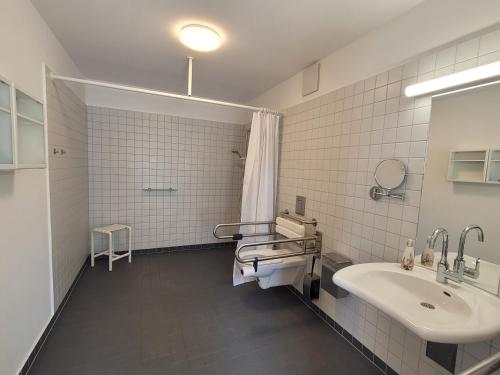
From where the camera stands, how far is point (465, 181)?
4.13 ft

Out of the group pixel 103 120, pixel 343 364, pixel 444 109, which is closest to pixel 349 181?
pixel 444 109

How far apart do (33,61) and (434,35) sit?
2.59 m

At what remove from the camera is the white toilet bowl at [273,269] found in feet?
6.96

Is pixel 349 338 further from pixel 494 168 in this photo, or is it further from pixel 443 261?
pixel 494 168

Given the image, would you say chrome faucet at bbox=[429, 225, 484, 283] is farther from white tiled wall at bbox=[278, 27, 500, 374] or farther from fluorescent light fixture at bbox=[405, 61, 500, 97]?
fluorescent light fixture at bbox=[405, 61, 500, 97]

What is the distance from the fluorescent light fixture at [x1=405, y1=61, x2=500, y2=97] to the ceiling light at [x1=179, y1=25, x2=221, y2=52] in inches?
56.5

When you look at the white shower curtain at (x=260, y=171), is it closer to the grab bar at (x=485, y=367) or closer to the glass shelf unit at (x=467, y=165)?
the glass shelf unit at (x=467, y=165)

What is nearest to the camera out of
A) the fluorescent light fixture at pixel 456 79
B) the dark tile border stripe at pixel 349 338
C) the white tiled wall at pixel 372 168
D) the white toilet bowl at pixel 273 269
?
the fluorescent light fixture at pixel 456 79

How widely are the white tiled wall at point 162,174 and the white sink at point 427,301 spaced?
2.73 meters

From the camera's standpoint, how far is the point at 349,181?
1.90 meters

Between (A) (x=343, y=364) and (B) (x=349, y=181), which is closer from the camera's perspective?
(A) (x=343, y=364)

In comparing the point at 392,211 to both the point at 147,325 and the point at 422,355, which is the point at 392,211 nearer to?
the point at 422,355

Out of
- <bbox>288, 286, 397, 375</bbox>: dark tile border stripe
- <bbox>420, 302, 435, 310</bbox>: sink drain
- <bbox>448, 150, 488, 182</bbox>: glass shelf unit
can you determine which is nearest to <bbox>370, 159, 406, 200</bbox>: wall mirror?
<bbox>448, 150, 488, 182</bbox>: glass shelf unit

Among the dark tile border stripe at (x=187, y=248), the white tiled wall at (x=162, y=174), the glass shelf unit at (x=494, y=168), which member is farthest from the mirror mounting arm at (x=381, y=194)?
the dark tile border stripe at (x=187, y=248)
